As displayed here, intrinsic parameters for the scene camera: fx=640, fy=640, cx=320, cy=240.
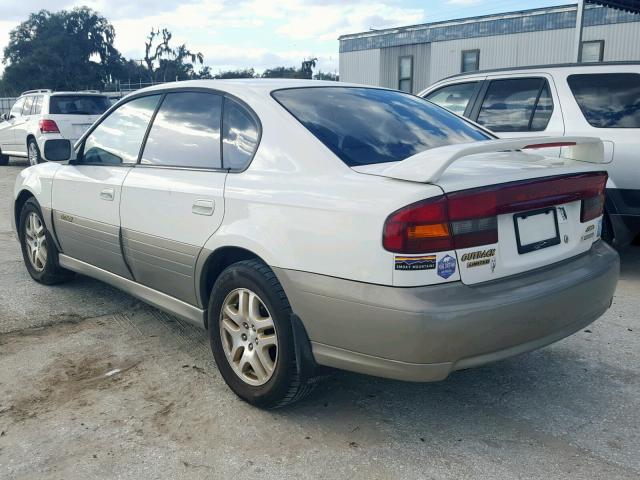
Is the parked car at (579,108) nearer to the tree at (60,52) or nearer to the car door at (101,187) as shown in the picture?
the car door at (101,187)

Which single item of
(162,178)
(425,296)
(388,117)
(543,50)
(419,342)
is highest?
(543,50)

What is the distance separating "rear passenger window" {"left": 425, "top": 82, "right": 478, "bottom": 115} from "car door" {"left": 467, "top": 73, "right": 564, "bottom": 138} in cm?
14

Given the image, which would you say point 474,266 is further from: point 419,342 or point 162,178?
point 162,178

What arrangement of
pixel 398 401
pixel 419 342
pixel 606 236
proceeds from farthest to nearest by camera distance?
pixel 606 236 < pixel 398 401 < pixel 419 342

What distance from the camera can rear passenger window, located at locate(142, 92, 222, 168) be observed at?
11.3 feet

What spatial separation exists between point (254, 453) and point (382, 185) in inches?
49.9

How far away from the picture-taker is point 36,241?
514 centimetres

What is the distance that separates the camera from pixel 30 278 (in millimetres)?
5461

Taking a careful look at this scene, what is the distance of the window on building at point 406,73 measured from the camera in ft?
75.3

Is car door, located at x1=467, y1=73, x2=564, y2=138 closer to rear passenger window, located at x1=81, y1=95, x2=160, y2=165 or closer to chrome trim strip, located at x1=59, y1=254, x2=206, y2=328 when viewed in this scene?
rear passenger window, located at x1=81, y1=95, x2=160, y2=165

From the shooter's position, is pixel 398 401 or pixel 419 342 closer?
pixel 419 342

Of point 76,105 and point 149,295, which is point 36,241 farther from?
point 76,105

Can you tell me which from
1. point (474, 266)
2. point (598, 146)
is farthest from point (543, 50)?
point (474, 266)

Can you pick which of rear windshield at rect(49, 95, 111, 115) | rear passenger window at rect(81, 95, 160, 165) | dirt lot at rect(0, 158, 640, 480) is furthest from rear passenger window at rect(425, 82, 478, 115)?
rear windshield at rect(49, 95, 111, 115)
